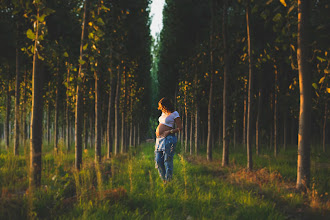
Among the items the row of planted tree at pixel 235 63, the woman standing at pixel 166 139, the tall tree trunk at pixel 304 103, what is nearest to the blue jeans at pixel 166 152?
the woman standing at pixel 166 139

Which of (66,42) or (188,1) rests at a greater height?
(188,1)

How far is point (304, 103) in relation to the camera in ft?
19.5

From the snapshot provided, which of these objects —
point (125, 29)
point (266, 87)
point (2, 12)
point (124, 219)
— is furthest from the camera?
point (266, 87)

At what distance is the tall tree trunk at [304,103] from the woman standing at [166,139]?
275 cm

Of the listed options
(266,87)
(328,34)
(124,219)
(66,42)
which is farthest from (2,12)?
(266,87)

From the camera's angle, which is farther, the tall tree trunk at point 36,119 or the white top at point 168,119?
the white top at point 168,119

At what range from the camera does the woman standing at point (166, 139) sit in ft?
20.6

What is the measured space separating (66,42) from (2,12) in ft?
9.37

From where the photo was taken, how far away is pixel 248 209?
4.48 meters

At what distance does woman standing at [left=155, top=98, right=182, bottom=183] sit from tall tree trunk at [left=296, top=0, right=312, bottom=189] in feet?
9.02

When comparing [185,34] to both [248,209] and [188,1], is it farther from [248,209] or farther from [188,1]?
[248,209]

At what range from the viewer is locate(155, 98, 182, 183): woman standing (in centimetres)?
628

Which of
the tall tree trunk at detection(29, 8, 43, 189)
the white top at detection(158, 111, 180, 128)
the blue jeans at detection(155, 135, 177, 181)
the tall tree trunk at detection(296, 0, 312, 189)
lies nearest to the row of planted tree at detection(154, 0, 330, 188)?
the tall tree trunk at detection(296, 0, 312, 189)

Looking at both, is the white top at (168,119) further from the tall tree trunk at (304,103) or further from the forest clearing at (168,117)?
the tall tree trunk at (304,103)
